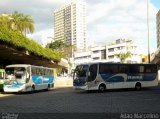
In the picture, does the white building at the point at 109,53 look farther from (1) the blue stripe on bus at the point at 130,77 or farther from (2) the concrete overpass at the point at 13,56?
(1) the blue stripe on bus at the point at 130,77

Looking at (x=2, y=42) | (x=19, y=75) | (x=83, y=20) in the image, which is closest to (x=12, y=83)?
(x=19, y=75)

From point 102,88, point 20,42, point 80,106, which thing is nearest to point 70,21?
point 20,42

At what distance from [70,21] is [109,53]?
66.6 ft

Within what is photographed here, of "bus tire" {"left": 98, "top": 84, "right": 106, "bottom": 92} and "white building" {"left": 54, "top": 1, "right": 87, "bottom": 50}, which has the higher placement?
"white building" {"left": 54, "top": 1, "right": 87, "bottom": 50}

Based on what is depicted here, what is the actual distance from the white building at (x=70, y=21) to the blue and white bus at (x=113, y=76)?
107 m

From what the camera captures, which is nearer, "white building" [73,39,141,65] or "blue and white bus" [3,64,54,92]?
"blue and white bus" [3,64,54,92]

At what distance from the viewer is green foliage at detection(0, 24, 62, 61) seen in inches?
1280

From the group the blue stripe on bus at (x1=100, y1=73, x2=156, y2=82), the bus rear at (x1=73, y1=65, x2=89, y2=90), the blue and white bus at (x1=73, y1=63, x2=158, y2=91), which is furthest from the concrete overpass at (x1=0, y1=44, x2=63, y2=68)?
the blue stripe on bus at (x1=100, y1=73, x2=156, y2=82)

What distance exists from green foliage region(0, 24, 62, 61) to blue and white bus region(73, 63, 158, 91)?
6.86 m

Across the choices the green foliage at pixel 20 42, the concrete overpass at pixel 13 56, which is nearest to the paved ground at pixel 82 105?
the green foliage at pixel 20 42

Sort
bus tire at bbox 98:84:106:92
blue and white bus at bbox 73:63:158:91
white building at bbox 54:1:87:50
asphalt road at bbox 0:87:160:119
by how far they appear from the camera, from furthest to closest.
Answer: white building at bbox 54:1:87:50 < bus tire at bbox 98:84:106:92 < blue and white bus at bbox 73:63:158:91 < asphalt road at bbox 0:87:160:119

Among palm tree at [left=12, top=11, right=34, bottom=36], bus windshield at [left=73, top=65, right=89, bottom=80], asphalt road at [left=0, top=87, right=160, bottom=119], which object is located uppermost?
palm tree at [left=12, top=11, right=34, bottom=36]

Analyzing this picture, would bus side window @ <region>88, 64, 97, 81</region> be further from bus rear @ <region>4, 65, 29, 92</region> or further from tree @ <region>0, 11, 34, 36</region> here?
tree @ <region>0, 11, 34, 36</region>

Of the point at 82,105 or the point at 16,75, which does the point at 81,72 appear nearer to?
the point at 16,75
